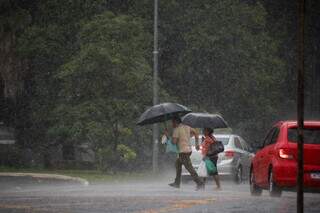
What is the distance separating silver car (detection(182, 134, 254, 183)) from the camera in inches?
1142

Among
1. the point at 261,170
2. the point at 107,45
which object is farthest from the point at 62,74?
the point at 261,170

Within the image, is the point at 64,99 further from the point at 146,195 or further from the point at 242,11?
the point at 146,195

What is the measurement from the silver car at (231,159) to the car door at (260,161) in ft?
24.0

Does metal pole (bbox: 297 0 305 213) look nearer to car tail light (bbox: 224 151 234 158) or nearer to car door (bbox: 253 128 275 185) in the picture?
car door (bbox: 253 128 275 185)

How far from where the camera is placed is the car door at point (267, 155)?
20000 millimetres

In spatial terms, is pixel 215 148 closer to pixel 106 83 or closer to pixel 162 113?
pixel 162 113

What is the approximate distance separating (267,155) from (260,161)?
832 mm

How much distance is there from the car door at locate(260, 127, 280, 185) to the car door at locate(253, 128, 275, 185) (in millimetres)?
29

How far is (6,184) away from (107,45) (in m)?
9.88

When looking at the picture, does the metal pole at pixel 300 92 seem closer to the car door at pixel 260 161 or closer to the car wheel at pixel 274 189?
the car wheel at pixel 274 189

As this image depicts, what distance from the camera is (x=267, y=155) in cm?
2025

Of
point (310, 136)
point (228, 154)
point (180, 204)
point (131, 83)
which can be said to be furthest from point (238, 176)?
point (180, 204)

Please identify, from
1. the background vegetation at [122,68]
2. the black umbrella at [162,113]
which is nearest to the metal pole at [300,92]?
the black umbrella at [162,113]

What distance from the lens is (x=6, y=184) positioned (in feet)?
87.4
